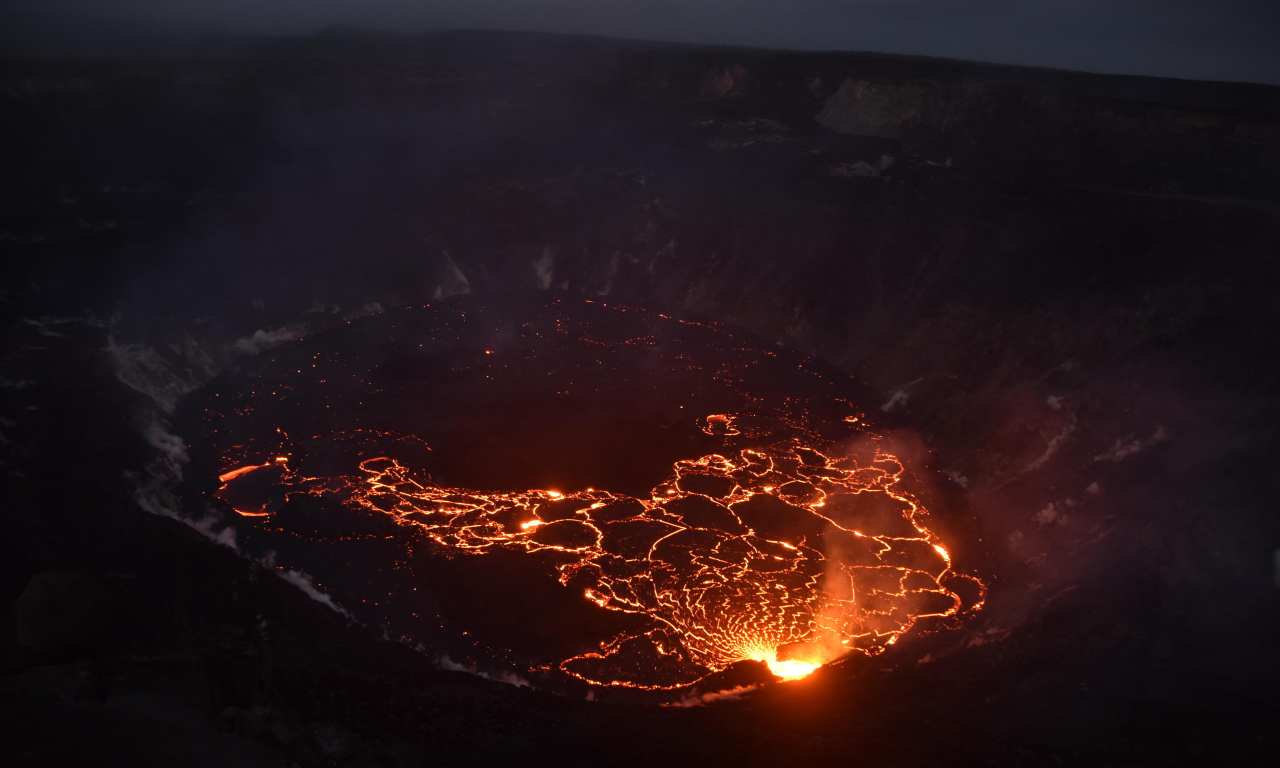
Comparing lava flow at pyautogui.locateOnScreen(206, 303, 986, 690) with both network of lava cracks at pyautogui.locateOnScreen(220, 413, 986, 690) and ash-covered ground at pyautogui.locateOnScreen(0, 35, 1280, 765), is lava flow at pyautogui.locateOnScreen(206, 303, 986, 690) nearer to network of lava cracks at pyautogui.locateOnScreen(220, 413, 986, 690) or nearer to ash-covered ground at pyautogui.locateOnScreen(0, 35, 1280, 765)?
network of lava cracks at pyautogui.locateOnScreen(220, 413, 986, 690)

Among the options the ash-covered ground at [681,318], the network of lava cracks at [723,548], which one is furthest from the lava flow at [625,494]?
the ash-covered ground at [681,318]

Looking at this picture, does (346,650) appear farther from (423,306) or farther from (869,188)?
(869,188)

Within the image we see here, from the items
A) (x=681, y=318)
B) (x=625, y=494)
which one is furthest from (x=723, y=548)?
(x=681, y=318)

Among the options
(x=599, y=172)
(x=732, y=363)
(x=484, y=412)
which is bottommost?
(x=484, y=412)

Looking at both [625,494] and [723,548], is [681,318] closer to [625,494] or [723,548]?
[625,494]

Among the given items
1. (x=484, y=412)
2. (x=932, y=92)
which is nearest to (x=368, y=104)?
(x=484, y=412)

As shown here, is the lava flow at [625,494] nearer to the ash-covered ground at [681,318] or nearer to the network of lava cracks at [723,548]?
the network of lava cracks at [723,548]
